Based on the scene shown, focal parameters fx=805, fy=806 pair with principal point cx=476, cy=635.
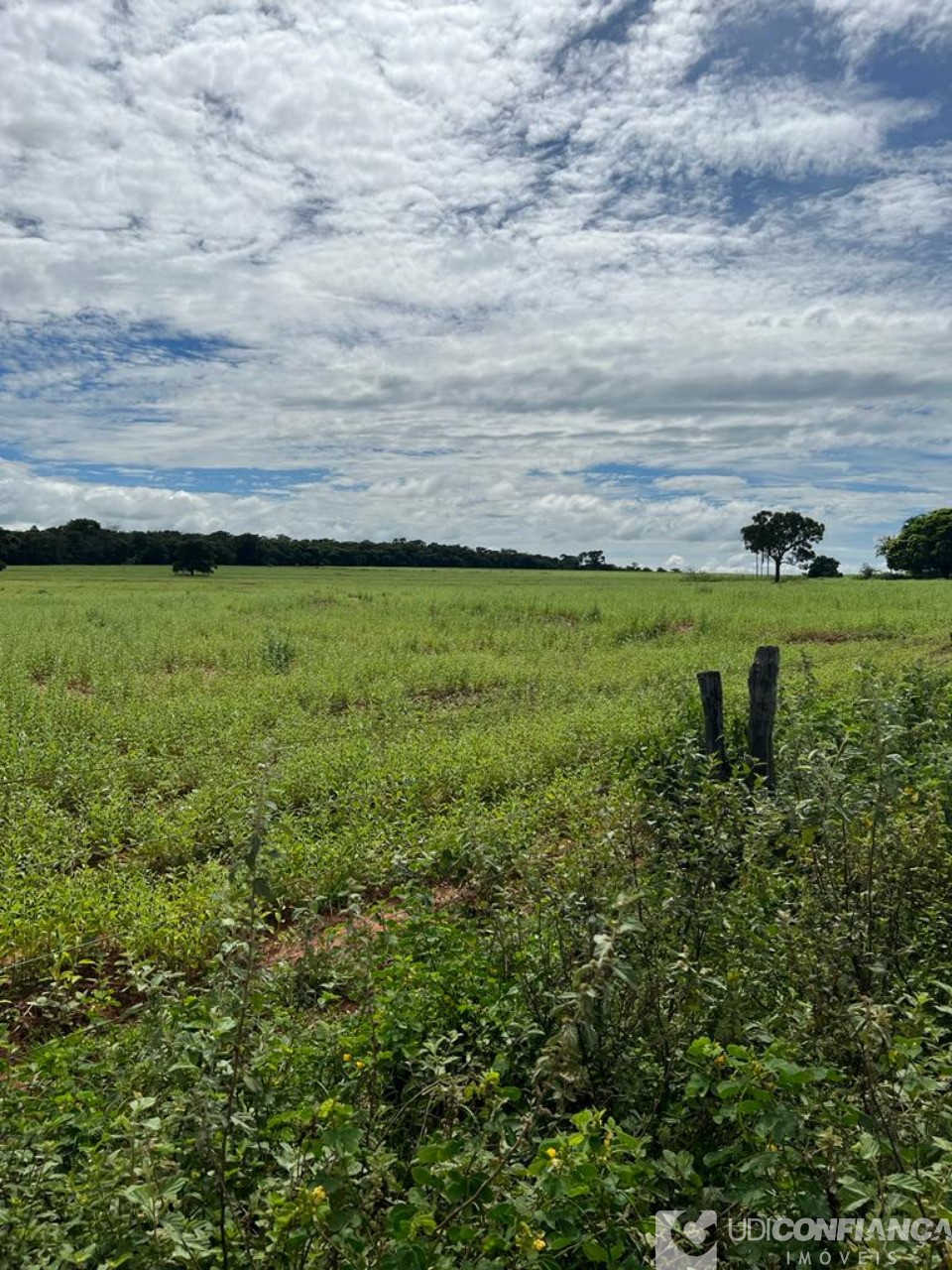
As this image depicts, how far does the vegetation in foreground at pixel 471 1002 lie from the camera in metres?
2.29

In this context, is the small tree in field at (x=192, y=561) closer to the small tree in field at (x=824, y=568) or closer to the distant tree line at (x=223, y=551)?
the distant tree line at (x=223, y=551)

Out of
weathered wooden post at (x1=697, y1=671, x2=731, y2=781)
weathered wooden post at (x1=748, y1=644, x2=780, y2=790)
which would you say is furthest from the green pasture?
weathered wooden post at (x1=748, y1=644, x2=780, y2=790)

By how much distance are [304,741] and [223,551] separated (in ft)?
239

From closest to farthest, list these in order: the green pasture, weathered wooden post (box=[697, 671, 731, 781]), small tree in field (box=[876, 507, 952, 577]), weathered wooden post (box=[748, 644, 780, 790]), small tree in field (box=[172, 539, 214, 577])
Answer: the green pasture → weathered wooden post (box=[697, 671, 731, 781]) → weathered wooden post (box=[748, 644, 780, 790]) → small tree in field (box=[172, 539, 214, 577]) → small tree in field (box=[876, 507, 952, 577])

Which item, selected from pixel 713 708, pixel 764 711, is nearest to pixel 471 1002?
pixel 713 708

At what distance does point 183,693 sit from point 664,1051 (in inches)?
458

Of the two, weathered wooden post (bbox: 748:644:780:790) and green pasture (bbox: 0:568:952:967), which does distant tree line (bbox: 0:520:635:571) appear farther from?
weathered wooden post (bbox: 748:644:780:790)

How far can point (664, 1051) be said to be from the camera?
3.13 meters

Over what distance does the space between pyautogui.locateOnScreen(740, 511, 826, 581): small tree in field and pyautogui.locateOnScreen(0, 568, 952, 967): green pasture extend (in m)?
49.5

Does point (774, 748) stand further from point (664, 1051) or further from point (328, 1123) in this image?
point (328, 1123)

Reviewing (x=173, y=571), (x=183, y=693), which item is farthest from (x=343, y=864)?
(x=173, y=571)

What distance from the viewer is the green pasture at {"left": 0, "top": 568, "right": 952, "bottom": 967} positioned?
19.8ft

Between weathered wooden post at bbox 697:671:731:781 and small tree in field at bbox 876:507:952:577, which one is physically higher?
small tree in field at bbox 876:507:952:577

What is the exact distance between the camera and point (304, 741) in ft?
34.6
